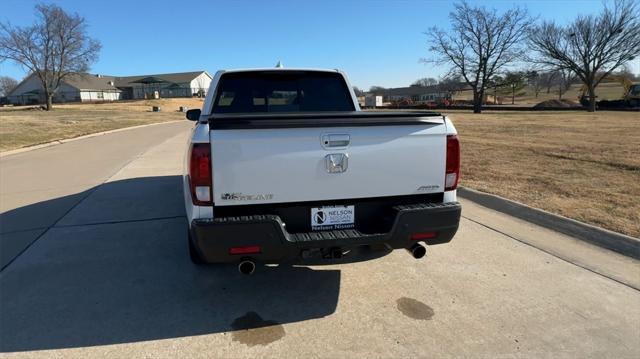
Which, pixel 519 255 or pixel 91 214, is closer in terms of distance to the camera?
pixel 519 255

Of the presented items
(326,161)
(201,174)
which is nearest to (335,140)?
(326,161)

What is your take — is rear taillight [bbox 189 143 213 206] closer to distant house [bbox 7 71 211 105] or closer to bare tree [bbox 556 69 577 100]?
bare tree [bbox 556 69 577 100]

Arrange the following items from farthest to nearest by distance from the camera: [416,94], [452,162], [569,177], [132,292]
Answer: [416,94]
[569,177]
[132,292]
[452,162]

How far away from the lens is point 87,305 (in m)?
3.62

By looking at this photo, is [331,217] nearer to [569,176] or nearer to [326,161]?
[326,161]

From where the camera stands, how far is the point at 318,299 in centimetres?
374

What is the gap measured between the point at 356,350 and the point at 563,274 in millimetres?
2314

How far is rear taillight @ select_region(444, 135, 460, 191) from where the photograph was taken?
137 inches

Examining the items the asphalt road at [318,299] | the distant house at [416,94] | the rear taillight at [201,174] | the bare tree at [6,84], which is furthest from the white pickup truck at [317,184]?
the bare tree at [6,84]

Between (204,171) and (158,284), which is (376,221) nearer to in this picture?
(204,171)

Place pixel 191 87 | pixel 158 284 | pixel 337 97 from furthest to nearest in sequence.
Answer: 1. pixel 191 87
2. pixel 337 97
3. pixel 158 284

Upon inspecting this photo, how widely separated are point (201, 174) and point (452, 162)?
6.28 ft

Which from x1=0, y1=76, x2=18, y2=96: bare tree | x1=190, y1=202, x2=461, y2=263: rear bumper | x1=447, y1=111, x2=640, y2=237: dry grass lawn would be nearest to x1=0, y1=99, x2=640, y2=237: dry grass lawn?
x1=447, y1=111, x2=640, y2=237: dry grass lawn

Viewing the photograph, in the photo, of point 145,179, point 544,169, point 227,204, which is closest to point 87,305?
point 227,204
